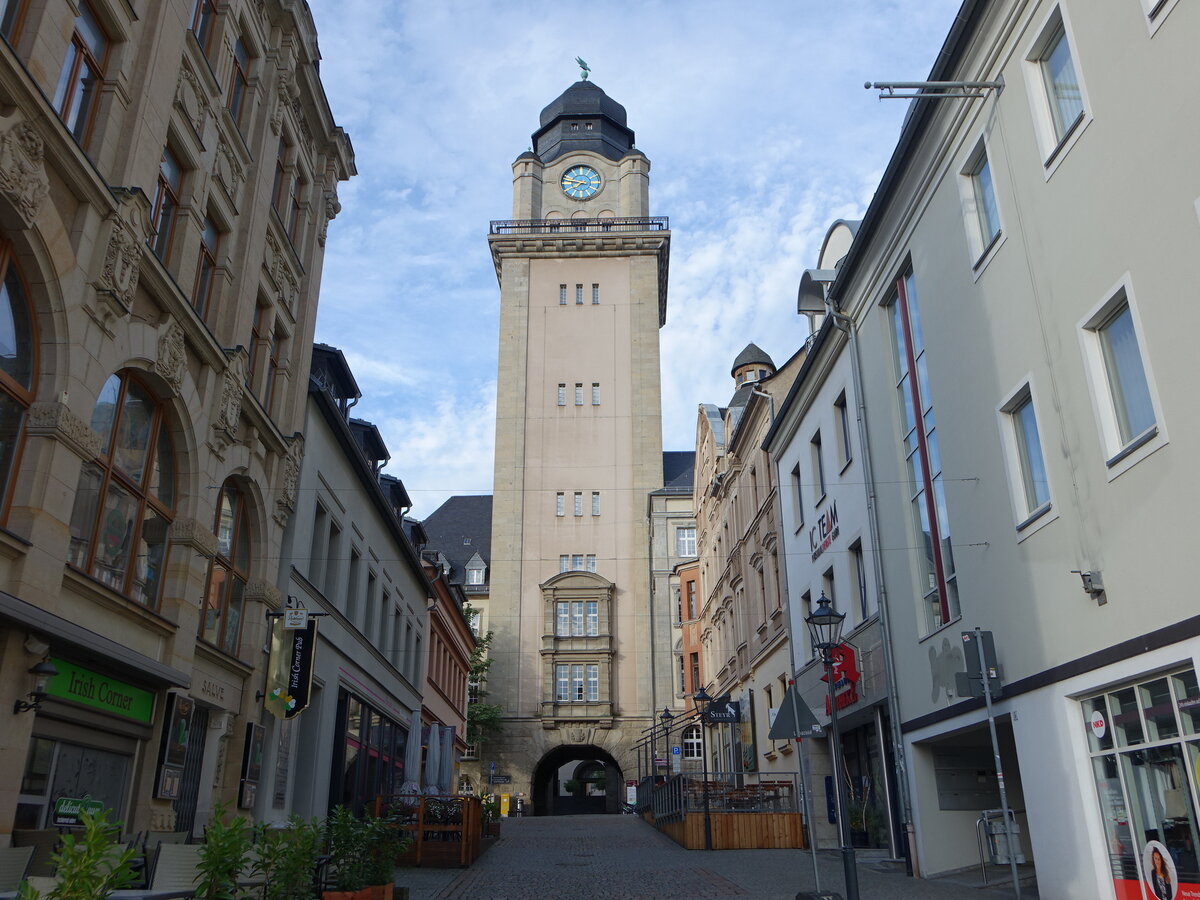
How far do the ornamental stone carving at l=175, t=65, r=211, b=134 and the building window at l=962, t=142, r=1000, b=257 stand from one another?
37.4ft

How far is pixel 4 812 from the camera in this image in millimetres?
10070

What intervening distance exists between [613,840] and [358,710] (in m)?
7.17

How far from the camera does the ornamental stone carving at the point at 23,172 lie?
10.1m

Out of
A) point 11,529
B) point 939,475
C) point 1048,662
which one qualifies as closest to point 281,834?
point 11,529

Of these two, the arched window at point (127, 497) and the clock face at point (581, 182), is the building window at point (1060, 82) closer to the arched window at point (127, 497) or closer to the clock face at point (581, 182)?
the arched window at point (127, 497)

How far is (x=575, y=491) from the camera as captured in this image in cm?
5797

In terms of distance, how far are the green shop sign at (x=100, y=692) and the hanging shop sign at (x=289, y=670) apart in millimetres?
4532

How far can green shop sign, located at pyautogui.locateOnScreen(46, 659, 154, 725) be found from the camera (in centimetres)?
1133

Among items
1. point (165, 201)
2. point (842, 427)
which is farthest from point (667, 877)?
point (165, 201)

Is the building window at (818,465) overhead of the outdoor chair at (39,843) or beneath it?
overhead

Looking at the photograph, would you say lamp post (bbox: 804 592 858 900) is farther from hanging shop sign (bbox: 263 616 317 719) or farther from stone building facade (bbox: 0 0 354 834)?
hanging shop sign (bbox: 263 616 317 719)

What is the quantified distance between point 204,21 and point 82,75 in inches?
195

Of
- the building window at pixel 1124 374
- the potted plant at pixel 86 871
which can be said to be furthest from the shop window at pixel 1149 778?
the potted plant at pixel 86 871

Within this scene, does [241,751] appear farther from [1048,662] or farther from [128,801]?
[1048,662]
